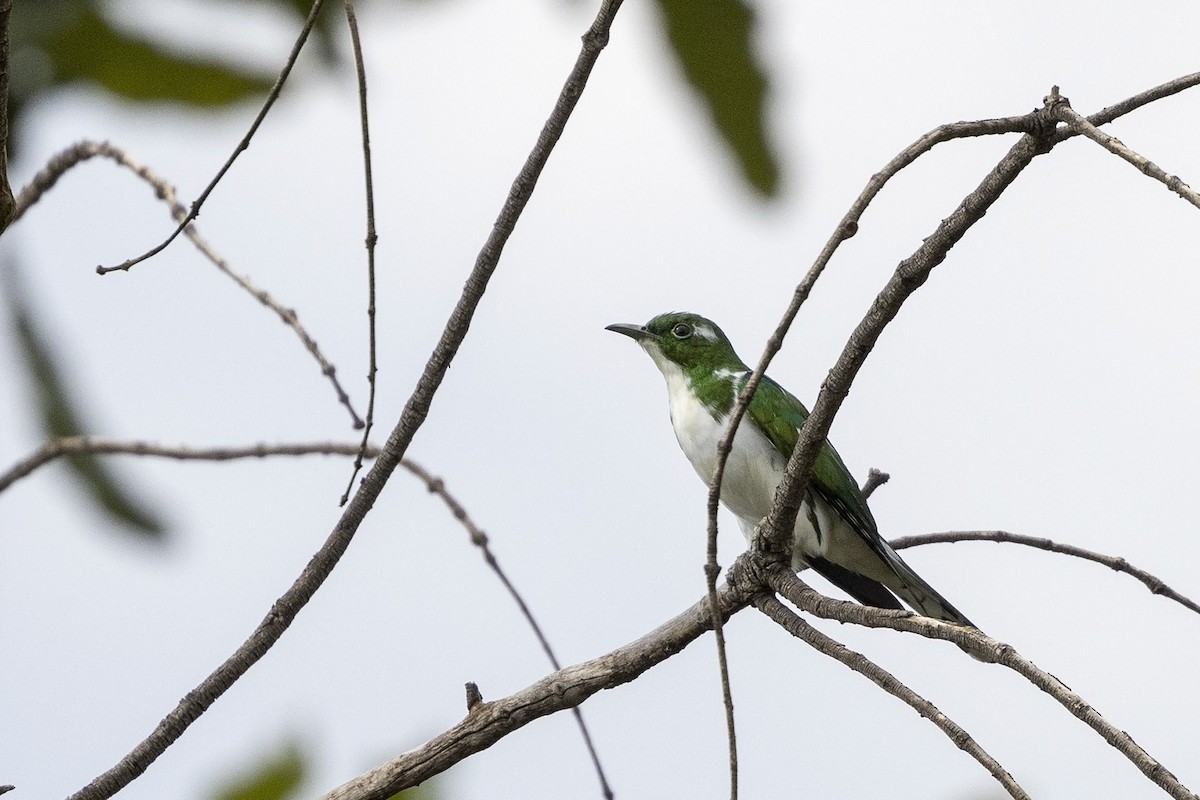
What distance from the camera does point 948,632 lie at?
8.62ft

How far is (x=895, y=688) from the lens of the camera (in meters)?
2.61

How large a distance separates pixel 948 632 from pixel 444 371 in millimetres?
1064

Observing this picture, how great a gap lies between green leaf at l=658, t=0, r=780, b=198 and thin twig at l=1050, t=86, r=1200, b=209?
1115 millimetres

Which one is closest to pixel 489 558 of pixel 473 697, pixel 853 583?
pixel 473 697

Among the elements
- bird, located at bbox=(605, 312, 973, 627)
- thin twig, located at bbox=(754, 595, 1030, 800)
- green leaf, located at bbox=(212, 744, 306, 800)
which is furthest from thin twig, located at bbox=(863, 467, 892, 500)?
green leaf, located at bbox=(212, 744, 306, 800)

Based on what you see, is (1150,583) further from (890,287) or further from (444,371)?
(444,371)

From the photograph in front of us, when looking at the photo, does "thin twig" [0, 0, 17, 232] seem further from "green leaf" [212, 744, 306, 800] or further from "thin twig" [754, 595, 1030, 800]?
"thin twig" [754, 595, 1030, 800]

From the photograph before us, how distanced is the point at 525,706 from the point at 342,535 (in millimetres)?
710

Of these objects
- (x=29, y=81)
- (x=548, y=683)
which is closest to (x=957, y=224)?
(x=548, y=683)

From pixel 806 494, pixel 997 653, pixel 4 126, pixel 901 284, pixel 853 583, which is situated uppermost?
pixel 806 494

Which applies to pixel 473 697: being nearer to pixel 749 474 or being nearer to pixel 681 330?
pixel 749 474

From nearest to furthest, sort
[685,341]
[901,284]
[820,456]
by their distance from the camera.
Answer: [901,284]
[820,456]
[685,341]

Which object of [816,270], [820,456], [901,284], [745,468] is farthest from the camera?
[745,468]

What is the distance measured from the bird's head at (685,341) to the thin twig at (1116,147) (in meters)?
3.38
